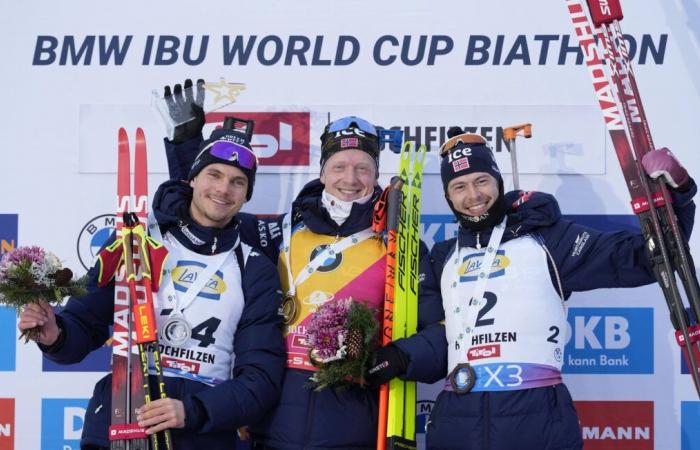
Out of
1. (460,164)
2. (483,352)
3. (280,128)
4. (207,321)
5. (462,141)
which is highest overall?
(280,128)

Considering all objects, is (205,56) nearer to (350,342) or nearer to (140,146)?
(140,146)

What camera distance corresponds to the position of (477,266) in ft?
10.9

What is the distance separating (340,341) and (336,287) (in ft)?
1.18

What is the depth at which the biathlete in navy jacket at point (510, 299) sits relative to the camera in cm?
312

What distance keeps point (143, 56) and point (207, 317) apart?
1.65 metres

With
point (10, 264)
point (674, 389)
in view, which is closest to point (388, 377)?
point (10, 264)

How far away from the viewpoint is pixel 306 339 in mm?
3342

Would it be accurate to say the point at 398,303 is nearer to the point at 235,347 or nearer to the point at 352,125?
the point at 235,347

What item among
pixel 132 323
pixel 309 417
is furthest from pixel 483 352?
pixel 132 323

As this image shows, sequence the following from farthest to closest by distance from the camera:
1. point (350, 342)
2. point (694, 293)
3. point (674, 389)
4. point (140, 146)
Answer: point (674, 389) < point (140, 146) < point (350, 342) < point (694, 293)

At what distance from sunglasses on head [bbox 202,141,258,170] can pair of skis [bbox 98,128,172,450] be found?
41 centimetres

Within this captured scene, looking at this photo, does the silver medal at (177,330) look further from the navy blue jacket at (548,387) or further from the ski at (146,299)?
the navy blue jacket at (548,387)

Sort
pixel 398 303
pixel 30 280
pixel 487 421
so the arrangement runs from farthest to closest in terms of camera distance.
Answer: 1. pixel 398 303
2. pixel 487 421
3. pixel 30 280

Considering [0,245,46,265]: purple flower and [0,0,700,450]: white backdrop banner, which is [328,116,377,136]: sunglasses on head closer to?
[0,0,700,450]: white backdrop banner
